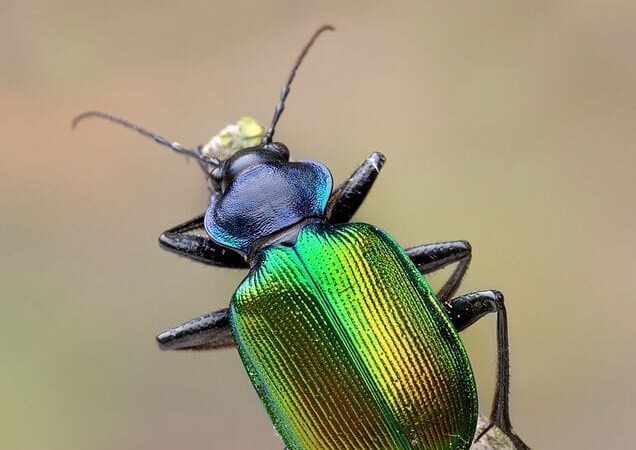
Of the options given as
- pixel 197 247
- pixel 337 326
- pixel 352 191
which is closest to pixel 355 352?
pixel 337 326

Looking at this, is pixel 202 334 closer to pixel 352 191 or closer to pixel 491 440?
pixel 352 191

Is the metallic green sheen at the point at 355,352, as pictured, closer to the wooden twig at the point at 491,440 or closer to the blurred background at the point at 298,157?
the wooden twig at the point at 491,440

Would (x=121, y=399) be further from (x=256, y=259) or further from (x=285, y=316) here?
(x=285, y=316)

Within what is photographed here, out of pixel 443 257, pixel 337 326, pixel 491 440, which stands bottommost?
pixel 491 440

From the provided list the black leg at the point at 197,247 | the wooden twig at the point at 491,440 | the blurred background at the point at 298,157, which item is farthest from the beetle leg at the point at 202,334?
the wooden twig at the point at 491,440

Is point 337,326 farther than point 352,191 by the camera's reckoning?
No

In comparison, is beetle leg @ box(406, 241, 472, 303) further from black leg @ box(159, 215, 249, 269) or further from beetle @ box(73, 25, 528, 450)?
black leg @ box(159, 215, 249, 269)

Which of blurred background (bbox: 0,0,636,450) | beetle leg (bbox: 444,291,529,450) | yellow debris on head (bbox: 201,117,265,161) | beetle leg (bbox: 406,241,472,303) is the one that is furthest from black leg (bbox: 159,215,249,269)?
beetle leg (bbox: 444,291,529,450)

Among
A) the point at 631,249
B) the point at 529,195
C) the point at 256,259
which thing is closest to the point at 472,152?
the point at 529,195
